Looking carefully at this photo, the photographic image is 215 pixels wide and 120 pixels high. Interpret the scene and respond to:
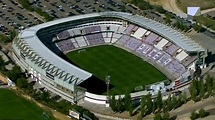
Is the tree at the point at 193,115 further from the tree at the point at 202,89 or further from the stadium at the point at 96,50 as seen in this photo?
the stadium at the point at 96,50

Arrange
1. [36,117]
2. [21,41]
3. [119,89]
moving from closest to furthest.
A: [36,117] < [119,89] < [21,41]

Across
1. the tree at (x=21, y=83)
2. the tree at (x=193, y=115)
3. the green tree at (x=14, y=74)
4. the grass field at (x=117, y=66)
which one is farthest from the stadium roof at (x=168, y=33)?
the tree at (x=21, y=83)

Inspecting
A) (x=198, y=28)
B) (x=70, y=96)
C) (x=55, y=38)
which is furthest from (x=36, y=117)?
(x=198, y=28)

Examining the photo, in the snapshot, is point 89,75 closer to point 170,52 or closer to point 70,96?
point 70,96

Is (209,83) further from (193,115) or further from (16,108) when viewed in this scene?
(16,108)

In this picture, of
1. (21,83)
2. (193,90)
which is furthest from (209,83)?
(21,83)

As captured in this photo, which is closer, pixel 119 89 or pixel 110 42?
pixel 119 89
